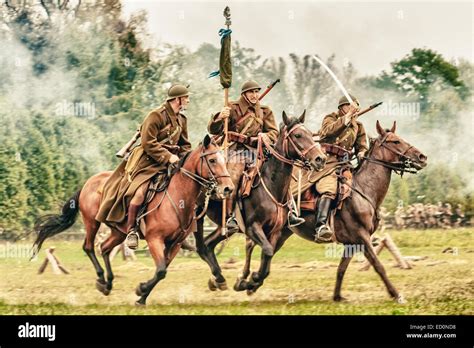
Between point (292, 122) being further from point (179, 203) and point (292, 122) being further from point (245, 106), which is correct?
point (179, 203)

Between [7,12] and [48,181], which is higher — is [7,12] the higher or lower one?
the higher one

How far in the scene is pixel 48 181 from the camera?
30.0m

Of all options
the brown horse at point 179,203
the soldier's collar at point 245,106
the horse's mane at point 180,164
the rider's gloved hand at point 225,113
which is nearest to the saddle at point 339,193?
the soldier's collar at point 245,106

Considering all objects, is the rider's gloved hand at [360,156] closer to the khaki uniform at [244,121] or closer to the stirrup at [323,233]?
the stirrup at [323,233]

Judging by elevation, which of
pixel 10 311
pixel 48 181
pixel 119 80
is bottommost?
pixel 10 311

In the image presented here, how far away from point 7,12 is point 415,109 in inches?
378

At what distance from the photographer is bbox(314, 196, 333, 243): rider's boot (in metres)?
23.9

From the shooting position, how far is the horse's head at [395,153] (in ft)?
79.0

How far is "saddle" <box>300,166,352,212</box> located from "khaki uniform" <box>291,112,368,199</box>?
80 millimetres

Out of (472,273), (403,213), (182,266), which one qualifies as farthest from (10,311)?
(403,213)

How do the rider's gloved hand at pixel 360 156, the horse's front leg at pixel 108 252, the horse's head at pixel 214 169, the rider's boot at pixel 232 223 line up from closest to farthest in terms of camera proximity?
the horse's head at pixel 214 169
the rider's boot at pixel 232 223
the horse's front leg at pixel 108 252
the rider's gloved hand at pixel 360 156

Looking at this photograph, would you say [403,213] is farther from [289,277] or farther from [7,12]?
[7,12]

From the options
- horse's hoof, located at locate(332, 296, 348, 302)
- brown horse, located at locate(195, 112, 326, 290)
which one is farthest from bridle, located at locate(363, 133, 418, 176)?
horse's hoof, located at locate(332, 296, 348, 302)

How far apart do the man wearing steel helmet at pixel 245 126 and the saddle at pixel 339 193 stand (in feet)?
2.04
